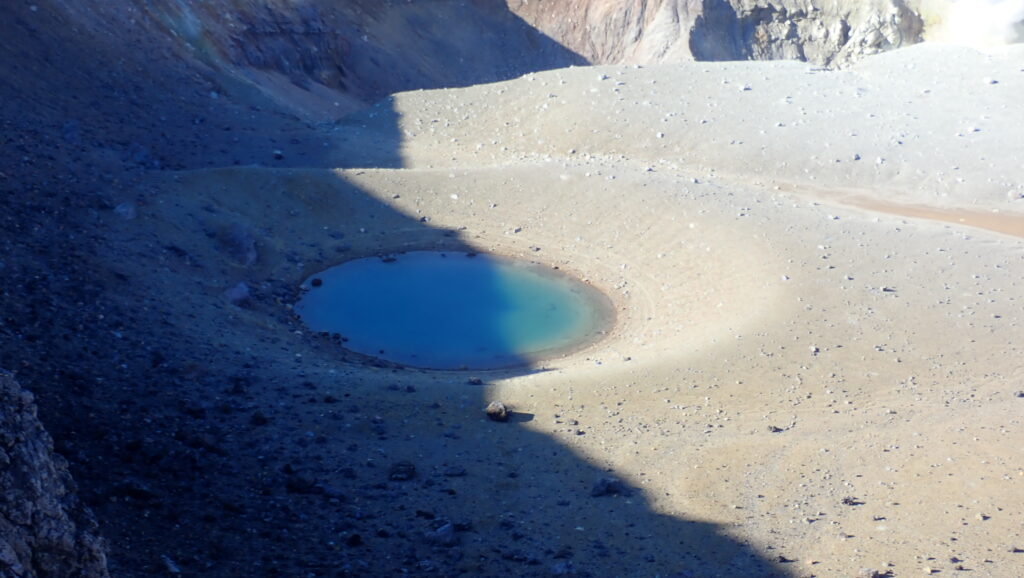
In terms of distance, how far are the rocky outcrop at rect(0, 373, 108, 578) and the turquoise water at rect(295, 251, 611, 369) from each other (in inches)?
217

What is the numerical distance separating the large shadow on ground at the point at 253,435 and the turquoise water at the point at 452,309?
44 centimetres

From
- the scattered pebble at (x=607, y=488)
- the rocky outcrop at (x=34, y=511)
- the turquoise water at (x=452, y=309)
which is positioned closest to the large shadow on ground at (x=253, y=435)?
the scattered pebble at (x=607, y=488)

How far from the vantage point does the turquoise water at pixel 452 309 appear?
31.8ft

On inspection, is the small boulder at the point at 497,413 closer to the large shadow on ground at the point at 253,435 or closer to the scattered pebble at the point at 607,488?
the large shadow on ground at the point at 253,435

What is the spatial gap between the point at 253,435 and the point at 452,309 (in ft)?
13.5

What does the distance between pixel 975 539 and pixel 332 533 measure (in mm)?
3821

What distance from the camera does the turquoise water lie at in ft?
31.8

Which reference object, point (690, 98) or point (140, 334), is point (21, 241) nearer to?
point (140, 334)

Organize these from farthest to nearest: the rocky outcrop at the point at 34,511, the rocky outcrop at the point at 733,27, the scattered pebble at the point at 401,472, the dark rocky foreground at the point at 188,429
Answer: the rocky outcrop at the point at 733,27 → the scattered pebble at the point at 401,472 → the dark rocky foreground at the point at 188,429 → the rocky outcrop at the point at 34,511

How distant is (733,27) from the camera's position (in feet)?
88.4

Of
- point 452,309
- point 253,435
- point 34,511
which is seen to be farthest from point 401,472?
point 452,309

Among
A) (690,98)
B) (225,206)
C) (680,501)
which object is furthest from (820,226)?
(225,206)

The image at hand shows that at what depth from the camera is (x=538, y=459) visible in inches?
274

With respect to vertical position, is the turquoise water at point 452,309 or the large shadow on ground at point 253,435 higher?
the large shadow on ground at point 253,435
